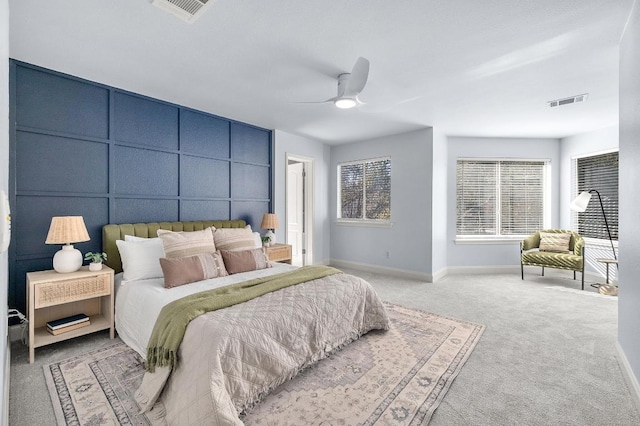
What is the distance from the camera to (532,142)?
5.78 m

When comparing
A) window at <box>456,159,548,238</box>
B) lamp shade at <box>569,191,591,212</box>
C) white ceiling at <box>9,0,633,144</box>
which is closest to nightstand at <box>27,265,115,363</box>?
white ceiling at <box>9,0,633,144</box>

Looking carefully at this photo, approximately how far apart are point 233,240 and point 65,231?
153 centimetres

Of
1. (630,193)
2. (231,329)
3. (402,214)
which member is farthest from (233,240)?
(630,193)

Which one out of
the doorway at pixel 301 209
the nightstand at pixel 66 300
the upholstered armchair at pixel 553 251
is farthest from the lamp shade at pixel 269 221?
the upholstered armchair at pixel 553 251

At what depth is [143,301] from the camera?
254 centimetres

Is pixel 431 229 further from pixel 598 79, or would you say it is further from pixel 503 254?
pixel 598 79

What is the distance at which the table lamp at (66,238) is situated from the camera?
8.61ft

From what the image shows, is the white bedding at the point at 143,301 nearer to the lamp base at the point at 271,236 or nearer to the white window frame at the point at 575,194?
the lamp base at the point at 271,236

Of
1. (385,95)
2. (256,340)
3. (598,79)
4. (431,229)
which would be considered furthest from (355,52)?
(431,229)

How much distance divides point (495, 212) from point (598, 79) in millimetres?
3095

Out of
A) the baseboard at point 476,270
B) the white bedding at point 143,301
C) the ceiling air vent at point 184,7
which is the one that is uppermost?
the ceiling air vent at point 184,7

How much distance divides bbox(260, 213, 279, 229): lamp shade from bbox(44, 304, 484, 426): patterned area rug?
239 cm

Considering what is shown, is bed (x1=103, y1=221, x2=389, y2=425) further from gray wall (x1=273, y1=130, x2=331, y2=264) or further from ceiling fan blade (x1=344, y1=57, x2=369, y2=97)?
gray wall (x1=273, y1=130, x2=331, y2=264)

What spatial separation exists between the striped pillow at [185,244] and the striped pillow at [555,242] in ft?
17.6
